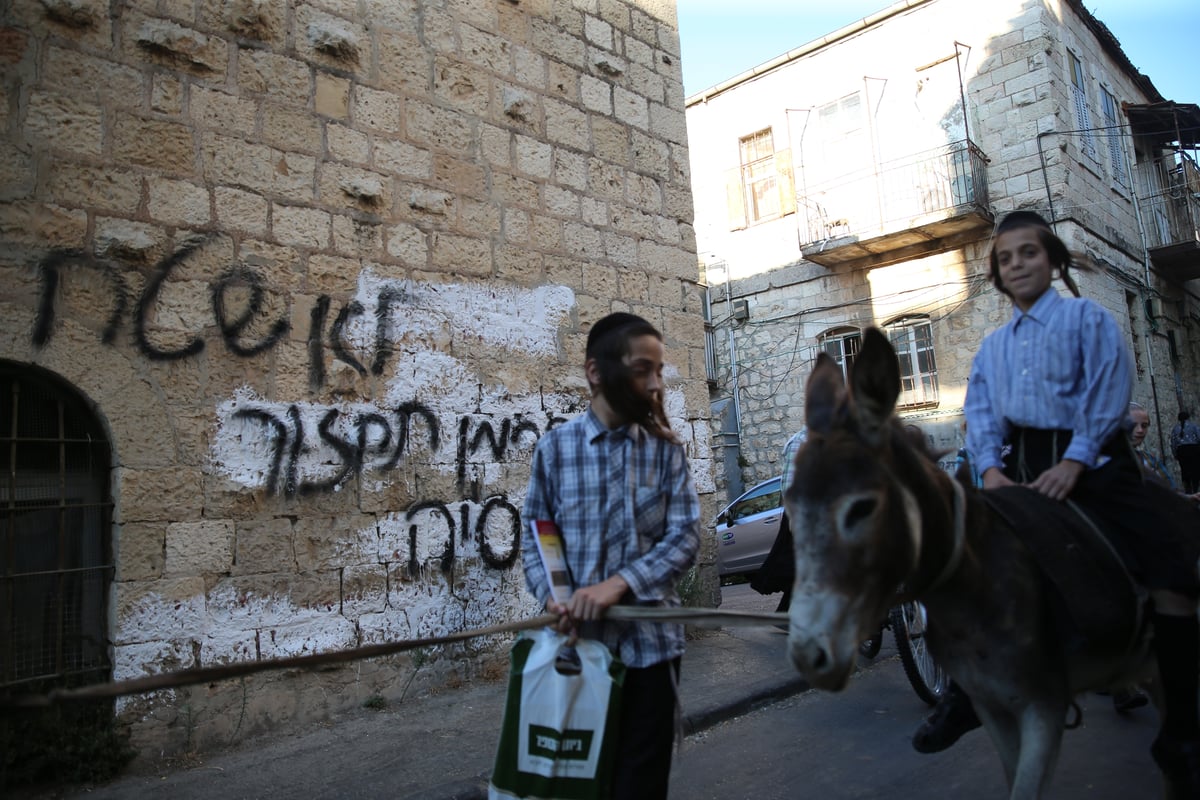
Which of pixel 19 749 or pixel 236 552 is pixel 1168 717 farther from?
pixel 19 749

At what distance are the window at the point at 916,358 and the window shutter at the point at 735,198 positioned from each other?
428 centimetres

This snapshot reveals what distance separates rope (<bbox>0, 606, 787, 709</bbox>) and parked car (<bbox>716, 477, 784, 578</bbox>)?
9344mm

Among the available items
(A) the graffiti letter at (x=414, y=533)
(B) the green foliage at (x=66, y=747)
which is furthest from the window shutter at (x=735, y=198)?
(B) the green foliage at (x=66, y=747)

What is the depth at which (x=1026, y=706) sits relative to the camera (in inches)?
86.3

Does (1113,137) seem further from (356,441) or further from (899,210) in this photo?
(356,441)

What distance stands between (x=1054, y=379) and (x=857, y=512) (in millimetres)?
1176

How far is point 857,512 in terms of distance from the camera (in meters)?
1.95

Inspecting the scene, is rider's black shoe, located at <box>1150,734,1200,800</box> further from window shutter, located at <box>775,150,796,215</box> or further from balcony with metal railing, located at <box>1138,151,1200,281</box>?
balcony with metal railing, located at <box>1138,151,1200,281</box>

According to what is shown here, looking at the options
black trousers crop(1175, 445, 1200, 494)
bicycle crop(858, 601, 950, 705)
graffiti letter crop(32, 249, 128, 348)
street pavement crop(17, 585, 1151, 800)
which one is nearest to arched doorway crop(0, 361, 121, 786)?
graffiti letter crop(32, 249, 128, 348)

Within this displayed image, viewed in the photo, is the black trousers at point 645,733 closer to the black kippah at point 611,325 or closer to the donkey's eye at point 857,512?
the donkey's eye at point 857,512

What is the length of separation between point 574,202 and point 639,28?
6.70 ft

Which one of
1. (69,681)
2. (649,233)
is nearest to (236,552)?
(69,681)

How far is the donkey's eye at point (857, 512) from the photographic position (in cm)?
194

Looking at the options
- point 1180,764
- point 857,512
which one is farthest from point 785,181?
point 857,512
